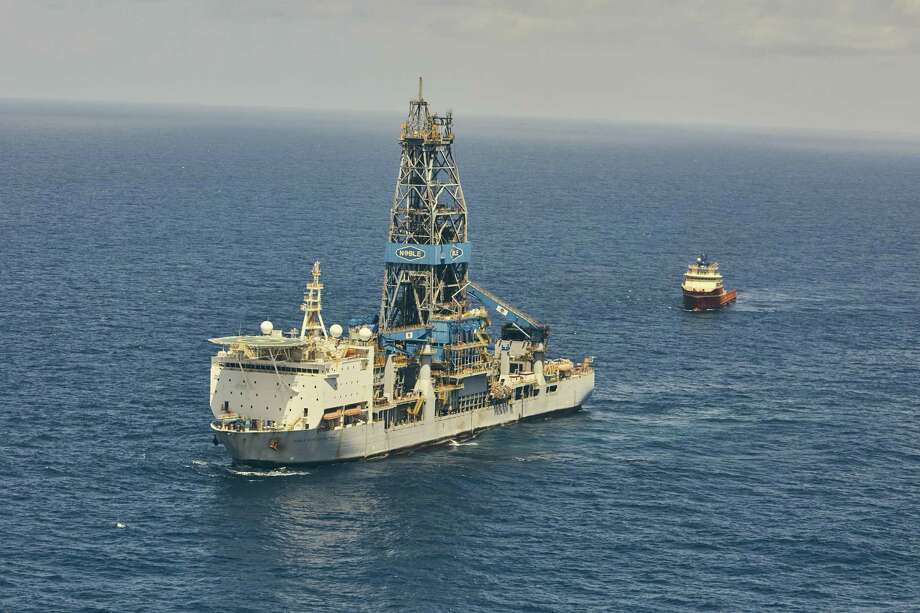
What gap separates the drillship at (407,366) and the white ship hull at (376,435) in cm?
11

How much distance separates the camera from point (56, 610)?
86500 millimetres

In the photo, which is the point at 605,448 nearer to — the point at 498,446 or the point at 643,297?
the point at 498,446

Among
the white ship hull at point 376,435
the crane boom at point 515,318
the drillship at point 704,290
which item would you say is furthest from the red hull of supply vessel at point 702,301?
the white ship hull at point 376,435

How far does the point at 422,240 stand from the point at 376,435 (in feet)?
81.4

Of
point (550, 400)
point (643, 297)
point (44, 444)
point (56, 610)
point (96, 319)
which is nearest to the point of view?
point (56, 610)

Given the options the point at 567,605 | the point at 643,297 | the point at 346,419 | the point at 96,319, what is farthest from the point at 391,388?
the point at 643,297

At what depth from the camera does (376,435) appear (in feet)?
396

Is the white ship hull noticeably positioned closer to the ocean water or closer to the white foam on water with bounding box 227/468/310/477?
the white foam on water with bounding box 227/468/310/477

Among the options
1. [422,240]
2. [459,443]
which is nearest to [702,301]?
[422,240]

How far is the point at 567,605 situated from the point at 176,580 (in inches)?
1022

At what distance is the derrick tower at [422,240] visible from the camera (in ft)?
446

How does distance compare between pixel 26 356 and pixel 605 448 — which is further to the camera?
pixel 26 356

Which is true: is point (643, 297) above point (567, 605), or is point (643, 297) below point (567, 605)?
above

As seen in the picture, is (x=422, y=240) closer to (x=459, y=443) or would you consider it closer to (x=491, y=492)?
(x=459, y=443)
